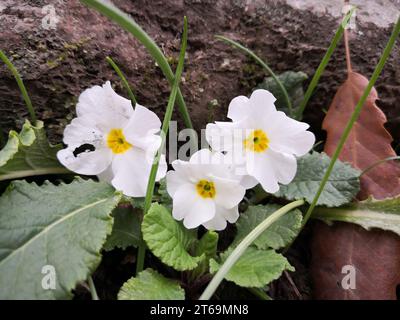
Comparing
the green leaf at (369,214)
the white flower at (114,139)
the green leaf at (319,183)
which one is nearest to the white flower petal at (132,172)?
the white flower at (114,139)

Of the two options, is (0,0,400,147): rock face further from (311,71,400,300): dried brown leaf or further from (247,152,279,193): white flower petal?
(247,152,279,193): white flower petal

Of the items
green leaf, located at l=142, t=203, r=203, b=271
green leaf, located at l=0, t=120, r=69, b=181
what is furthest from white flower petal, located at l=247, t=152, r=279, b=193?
green leaf, located at l=0, t=120, r=69, b=181

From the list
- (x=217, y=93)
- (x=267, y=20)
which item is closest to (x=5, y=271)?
(x=217, y=93)

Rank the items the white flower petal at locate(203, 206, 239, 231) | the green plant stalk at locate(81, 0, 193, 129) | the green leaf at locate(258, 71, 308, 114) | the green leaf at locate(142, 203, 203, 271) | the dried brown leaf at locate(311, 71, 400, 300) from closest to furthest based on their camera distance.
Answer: the green plant stalk at locate(81, 0, 193, 129), the green leaf at locate(142, 203, 203, 271), the white flower petal at locate(203, 206, 239, 231), the dried brown leaf at locate(311, 71, 400, 300), the green leaf at locate(258, 71, 308, 114)

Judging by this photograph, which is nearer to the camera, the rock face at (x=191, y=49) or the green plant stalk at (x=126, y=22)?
the green plant stalk at (x=126, y=22)

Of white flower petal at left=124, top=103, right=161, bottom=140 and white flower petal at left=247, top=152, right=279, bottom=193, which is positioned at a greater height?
white flower petal at left=124, top=103, right=161, bottom=140

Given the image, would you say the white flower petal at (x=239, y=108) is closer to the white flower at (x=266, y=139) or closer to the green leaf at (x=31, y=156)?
the white flower at (x=266, y=139)

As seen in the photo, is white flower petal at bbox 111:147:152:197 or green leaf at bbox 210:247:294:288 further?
white flower petal at bbox 111:147:152:197

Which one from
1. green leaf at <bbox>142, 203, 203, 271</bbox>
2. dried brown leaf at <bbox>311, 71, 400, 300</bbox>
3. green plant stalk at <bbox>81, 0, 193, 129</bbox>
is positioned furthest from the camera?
dried brown leaf at <bbox>311, 71, 400, 300</bbox>
